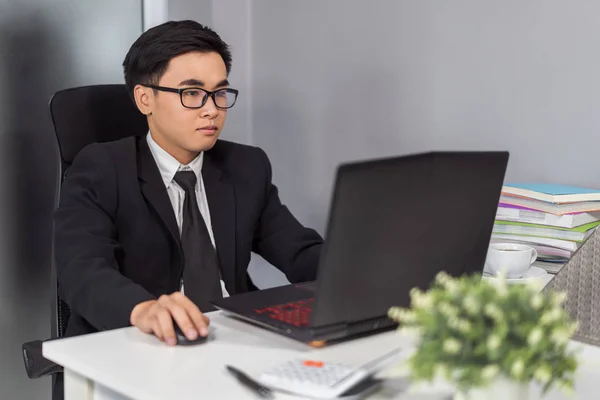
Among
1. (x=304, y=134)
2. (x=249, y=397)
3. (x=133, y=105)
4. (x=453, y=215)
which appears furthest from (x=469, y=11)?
(x=249, y=397)

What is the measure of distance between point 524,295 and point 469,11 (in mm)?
1474

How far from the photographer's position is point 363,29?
2459 mm

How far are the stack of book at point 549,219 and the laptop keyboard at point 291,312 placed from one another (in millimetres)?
662

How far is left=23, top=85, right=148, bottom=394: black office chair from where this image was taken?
1816 millimetres

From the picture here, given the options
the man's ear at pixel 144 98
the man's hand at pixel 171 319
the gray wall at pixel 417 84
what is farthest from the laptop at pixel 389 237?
the gray wall at pixel 417 84

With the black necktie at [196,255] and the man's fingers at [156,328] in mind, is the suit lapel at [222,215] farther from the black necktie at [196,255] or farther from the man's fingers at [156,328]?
the man's fingers at [156,328]

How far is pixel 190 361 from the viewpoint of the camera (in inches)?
47.5

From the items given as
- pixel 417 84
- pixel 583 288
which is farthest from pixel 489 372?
pixel 417 84

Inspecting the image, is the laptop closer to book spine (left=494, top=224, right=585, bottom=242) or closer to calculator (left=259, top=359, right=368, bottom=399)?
calculator (left=259, top=359, right=368, bottom=399)

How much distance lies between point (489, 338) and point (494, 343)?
1 cm

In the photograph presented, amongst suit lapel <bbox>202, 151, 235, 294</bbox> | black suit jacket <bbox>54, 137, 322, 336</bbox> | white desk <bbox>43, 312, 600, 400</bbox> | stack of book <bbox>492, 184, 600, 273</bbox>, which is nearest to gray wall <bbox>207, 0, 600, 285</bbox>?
stack of book <bbox>492, 184, 600, 273</bbox>

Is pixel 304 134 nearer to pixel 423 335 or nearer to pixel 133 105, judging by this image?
pixel 133 105

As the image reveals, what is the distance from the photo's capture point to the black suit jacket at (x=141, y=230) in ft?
5.21

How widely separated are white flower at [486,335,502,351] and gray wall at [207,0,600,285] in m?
1.32
